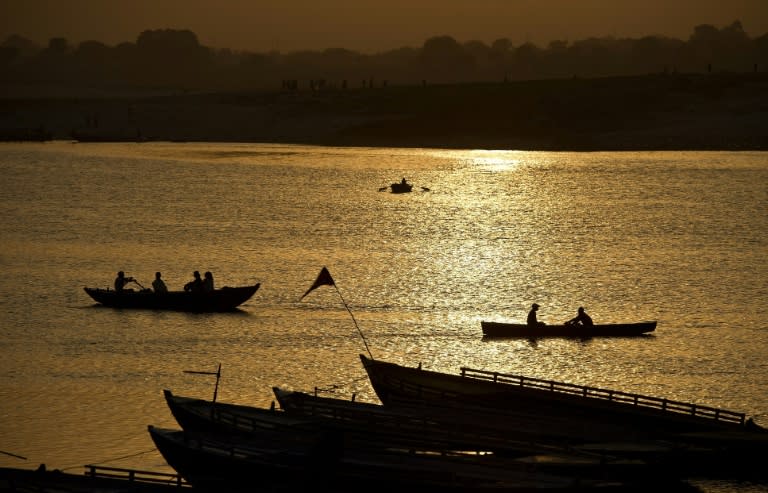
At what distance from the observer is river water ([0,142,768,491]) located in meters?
36.0

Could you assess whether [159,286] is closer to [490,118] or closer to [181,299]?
[181,299]

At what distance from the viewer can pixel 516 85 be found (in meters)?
174

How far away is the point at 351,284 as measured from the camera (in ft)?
178

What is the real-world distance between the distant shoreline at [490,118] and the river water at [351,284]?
113ft

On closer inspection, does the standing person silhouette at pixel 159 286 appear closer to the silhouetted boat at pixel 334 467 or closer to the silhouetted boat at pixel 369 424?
the silhouetted boat at pixel 369 424

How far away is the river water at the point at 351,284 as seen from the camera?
36.0 metres

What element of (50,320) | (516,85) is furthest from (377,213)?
(516,85)

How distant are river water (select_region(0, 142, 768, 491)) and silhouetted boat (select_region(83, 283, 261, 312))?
1.45 feet

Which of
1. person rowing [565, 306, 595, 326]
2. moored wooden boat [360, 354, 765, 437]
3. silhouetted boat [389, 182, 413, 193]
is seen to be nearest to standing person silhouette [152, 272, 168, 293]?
person rowing [565, 306, 595, 326]

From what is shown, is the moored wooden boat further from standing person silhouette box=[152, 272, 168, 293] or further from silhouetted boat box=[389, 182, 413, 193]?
silhouetted boat box=[389, 182, 413, 193]

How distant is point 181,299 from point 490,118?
118m

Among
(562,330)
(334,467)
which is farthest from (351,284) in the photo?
(334,467)

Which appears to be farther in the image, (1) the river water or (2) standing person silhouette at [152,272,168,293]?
(2) standing person silhouette at [152,272,168,293]

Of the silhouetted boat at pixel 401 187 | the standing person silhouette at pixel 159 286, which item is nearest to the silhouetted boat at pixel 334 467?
the standing person silhouette at pixel 159 286
